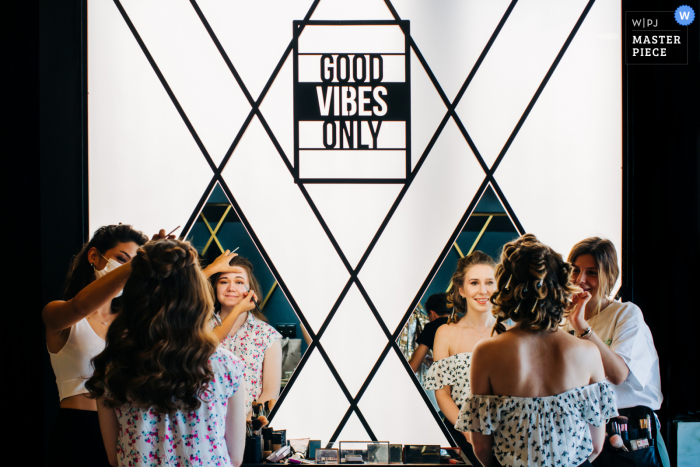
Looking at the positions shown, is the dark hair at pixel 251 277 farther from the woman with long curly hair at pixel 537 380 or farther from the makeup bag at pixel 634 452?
the makeup bag at pixel 634 452

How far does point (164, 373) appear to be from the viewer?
1.37 metres

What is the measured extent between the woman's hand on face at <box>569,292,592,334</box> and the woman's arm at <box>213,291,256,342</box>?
157 centimetres

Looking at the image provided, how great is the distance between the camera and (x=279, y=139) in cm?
268

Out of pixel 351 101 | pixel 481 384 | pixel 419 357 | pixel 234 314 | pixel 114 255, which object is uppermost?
pixel 351 101

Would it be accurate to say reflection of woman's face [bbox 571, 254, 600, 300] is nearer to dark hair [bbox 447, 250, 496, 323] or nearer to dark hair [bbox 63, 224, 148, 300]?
dark hair [bbox 447, 250, 496, 323]

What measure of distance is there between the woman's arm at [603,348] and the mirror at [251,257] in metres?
1.35

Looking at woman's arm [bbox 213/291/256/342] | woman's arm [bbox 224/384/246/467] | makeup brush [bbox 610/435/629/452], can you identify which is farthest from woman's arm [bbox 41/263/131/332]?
makeup brush [bbox 610/435/629/452]

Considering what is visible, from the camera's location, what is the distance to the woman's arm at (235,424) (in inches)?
59.0

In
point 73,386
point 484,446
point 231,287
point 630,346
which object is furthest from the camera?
point 231,287

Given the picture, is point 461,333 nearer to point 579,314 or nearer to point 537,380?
point 579,314

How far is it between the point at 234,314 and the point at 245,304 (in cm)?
8

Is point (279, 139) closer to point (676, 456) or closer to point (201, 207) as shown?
point (201, 207)

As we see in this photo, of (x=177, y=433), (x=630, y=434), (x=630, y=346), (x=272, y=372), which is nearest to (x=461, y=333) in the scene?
(x=630, y=346)

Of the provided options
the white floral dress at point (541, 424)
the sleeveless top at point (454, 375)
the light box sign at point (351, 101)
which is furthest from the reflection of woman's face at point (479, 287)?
the white floral dress at point (541, 424)
